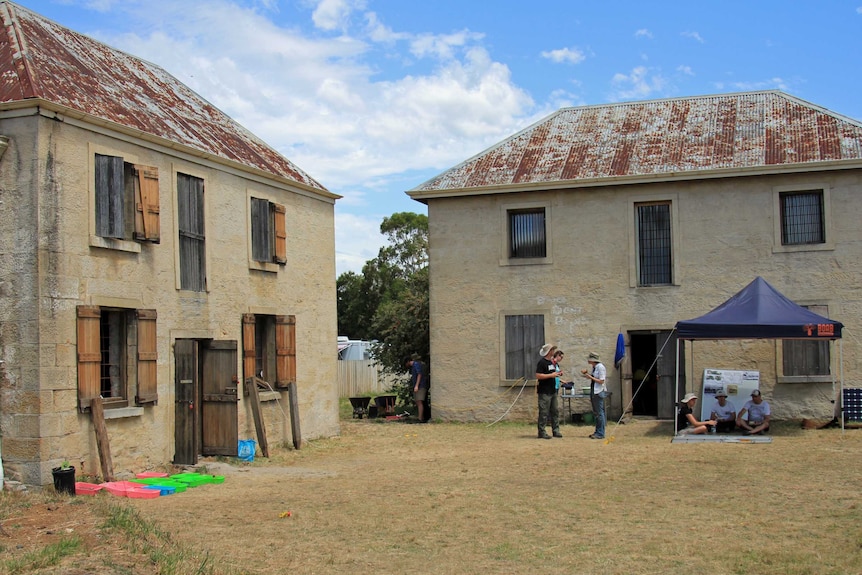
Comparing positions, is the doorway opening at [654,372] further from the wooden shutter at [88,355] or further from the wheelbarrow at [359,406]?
the wooden shutter at [88,355]

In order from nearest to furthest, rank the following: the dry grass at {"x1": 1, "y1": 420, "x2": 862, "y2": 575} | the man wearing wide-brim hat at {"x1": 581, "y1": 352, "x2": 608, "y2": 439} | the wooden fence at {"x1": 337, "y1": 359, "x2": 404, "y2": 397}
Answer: the dry grass at {"x1": 1, "y1": 420, "x2": 862, "y2": 575} → the man wearing wide-brim hat at {"x1": 581, "y1": 352, "x2": 608, "y2": 439} → the wooden fence at {"x1": 337, "y1": 359, "x2": 404, "y2": 397}

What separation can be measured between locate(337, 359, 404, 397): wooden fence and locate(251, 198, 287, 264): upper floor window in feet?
50.7

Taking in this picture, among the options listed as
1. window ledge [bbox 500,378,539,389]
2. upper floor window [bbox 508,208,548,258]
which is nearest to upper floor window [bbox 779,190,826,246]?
upper floor window [bbox 508,208,548,258]

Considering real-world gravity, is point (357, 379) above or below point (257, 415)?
below

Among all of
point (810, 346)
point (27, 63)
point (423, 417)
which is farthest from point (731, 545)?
point (423, 417)

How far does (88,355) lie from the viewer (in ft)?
39.3

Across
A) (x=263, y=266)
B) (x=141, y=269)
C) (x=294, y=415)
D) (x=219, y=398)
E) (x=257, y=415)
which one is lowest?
(x=294, y=415)

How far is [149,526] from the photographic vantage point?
8930 mm

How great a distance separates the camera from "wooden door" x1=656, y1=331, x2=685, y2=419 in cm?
1959

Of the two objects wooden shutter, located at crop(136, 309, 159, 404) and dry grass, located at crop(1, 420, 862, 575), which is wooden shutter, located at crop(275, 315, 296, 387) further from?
wooden shutter, located at crop(136, 309, 159, 404)

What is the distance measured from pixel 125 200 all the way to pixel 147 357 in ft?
7.18

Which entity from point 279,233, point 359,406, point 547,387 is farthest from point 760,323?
point 359,406

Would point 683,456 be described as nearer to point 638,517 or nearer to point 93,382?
point 638,517

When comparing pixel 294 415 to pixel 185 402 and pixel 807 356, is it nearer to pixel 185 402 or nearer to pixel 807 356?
pixel 185 402
